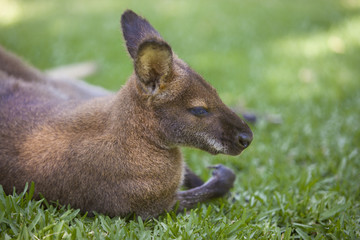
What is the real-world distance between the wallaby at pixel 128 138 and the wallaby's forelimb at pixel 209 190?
97mm

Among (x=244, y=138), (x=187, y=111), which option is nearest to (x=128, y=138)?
(x=187, y=111)

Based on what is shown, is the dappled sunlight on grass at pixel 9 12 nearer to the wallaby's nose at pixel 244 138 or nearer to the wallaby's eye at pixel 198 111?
the wallaby's eye at pixel 198 111

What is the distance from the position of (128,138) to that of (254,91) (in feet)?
14.0

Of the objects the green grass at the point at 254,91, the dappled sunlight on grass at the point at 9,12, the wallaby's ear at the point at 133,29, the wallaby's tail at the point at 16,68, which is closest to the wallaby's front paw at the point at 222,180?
the green grass at the point at 254,91

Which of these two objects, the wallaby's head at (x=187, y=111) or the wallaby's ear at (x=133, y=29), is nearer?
the wallaby's head at (x=187, y=111)

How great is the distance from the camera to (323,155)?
4.68 m

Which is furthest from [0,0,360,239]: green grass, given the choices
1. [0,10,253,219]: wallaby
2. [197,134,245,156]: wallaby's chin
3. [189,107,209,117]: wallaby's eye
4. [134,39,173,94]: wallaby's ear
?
[134,39,173,94]: wallaby's ear

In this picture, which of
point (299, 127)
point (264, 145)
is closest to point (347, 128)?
point (299, 127)

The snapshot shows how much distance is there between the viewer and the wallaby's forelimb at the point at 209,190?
129 inches

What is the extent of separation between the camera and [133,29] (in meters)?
3.15

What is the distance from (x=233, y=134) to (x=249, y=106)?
3426 millimetres

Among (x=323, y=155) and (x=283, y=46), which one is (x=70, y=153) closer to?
(x=323, y=155)

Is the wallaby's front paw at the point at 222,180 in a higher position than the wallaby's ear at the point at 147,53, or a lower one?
lower

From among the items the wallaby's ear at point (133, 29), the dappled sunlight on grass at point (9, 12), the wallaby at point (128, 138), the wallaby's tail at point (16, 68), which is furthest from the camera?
the dappled sunlight on grass at point (9, 12)
